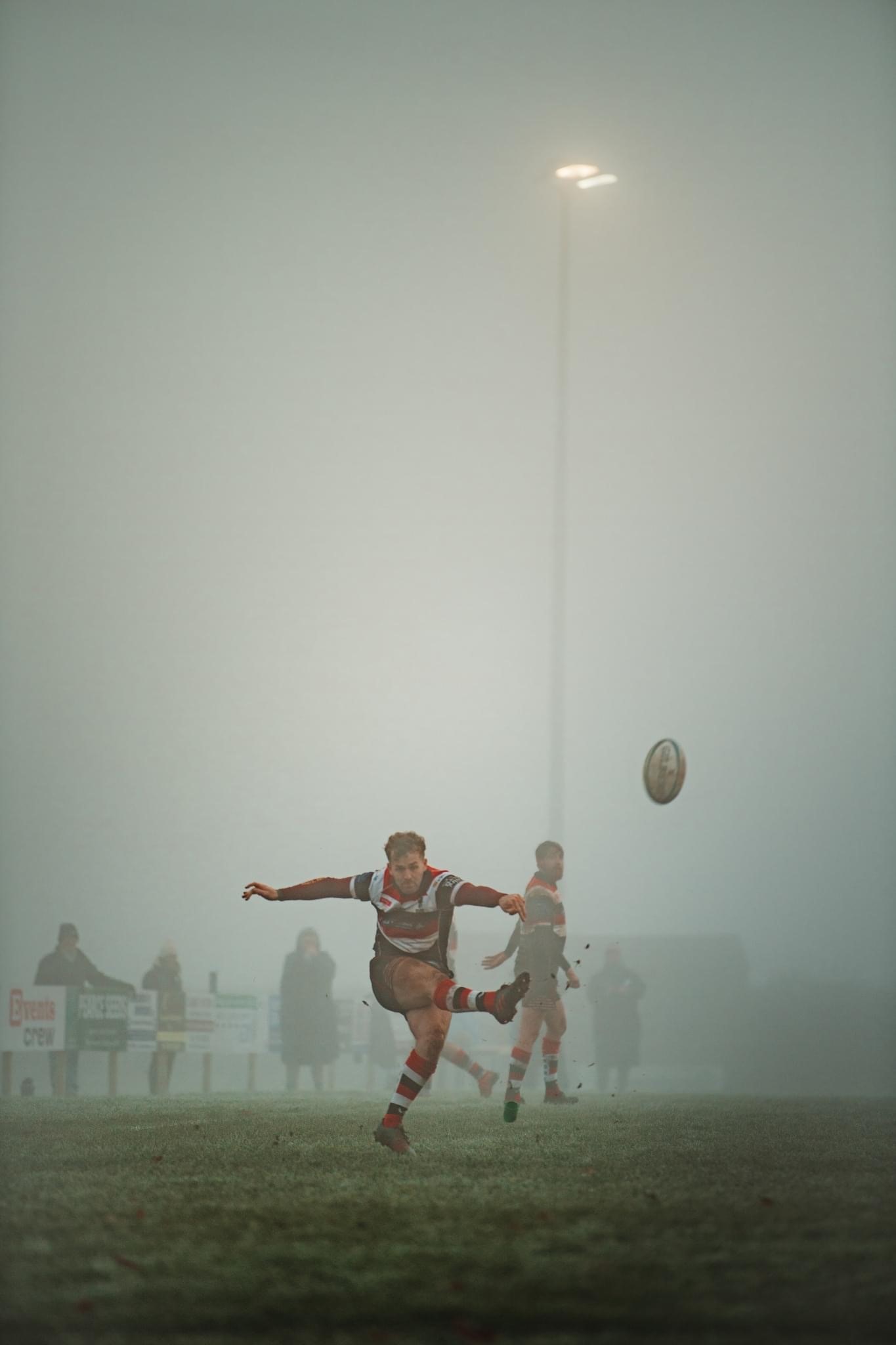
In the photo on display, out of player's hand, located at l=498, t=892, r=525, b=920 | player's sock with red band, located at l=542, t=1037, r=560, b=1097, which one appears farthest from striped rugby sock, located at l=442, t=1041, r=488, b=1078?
player's hand, located at l=498, t=892, r=525, b=920

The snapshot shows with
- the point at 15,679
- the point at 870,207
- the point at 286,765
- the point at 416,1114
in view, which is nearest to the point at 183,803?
the point at 286,765

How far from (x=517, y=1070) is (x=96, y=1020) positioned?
330 centimetres

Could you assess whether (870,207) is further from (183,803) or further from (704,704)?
(183,803)

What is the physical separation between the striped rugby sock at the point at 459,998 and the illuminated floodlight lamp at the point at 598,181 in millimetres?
5391

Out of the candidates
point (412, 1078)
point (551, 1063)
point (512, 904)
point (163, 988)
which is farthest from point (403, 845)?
point (163, 988)

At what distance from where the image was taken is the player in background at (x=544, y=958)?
8.11m

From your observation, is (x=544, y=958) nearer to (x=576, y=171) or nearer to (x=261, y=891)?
(x=261, y=891)

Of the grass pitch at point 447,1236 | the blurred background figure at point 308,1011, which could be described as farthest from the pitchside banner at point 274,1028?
the grass pitch at point 447,1236

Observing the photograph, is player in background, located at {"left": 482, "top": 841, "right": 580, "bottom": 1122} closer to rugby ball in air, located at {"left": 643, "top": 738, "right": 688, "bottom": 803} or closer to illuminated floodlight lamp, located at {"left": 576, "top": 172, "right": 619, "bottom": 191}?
rugby ball in air, located at {"left": 643, "top": 738, "right": 688, "bottom": 803}

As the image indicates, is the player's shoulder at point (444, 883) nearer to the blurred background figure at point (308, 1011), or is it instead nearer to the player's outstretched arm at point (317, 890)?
the player's outstretched arm at point (317, 890)

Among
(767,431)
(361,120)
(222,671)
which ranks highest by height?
(361,120)

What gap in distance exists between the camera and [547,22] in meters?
8.65

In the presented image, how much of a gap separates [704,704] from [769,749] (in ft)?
1.76

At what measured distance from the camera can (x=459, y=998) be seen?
5879 millimetres
